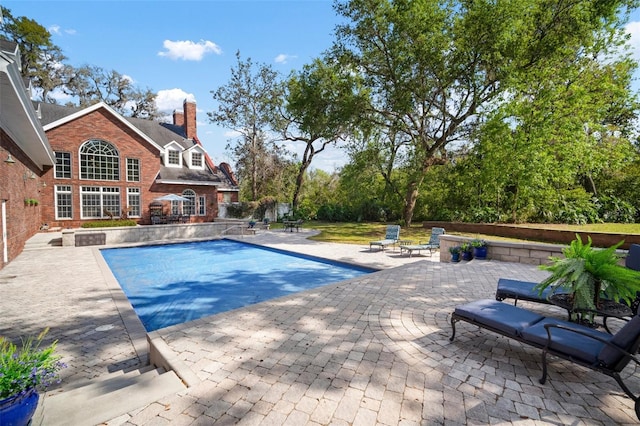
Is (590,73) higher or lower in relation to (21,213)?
higher

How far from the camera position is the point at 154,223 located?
2062cm

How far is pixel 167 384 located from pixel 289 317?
2.26 m

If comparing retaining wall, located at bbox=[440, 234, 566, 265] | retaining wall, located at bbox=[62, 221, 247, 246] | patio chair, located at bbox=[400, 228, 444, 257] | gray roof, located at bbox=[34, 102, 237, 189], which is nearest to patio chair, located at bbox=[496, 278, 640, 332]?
retaining wall, located at bbox=[440, 234, 566, 265]

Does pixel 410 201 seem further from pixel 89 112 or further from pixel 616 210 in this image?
pixel 89 112

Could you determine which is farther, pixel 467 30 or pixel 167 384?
pixel 467 30

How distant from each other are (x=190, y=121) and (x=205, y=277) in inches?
825

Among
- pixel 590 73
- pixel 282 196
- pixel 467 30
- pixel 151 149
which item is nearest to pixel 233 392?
pixel 467 30

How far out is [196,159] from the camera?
958 inches

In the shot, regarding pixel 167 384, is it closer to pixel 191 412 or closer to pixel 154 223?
pixel 191 412

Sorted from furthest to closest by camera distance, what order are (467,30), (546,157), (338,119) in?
(338,119)
(467,30)
(546,157)

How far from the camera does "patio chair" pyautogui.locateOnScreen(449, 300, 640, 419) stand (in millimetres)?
2756

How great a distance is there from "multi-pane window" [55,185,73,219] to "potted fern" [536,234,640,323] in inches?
914

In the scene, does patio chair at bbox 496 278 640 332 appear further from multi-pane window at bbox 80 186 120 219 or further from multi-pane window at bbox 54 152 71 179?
multi-pane window at bbox 54 152 71 179

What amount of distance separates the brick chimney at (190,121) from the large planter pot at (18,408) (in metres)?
27.2
